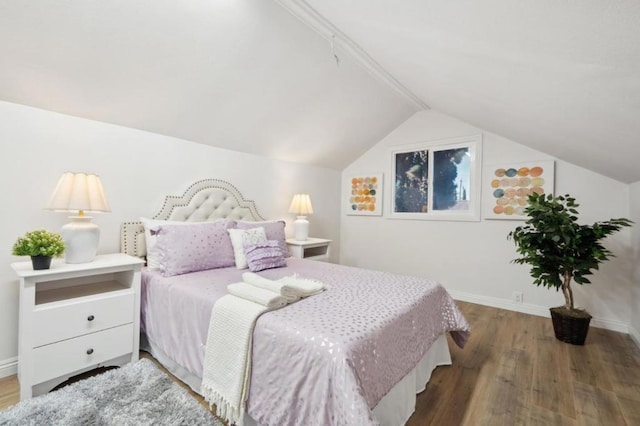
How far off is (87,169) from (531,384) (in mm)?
3572

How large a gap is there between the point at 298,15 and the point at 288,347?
212cm

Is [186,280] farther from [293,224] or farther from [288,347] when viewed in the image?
[293,224]

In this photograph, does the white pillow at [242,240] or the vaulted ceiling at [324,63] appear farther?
the white pillow at [242,240]

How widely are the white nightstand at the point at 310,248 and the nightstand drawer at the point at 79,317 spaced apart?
1.82m

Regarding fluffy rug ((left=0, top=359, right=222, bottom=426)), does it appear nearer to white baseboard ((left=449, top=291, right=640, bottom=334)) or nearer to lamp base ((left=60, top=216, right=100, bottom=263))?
lamp base ((left=60, top=216, right=100, bottom=263))

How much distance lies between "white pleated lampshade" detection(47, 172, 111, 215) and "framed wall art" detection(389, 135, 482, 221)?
3.51 meters

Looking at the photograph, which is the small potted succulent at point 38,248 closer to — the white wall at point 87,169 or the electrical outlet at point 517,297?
the white wall at point 87,169

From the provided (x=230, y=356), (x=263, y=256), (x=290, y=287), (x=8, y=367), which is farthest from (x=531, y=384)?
(x=8, y=367)

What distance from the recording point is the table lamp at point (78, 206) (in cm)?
185

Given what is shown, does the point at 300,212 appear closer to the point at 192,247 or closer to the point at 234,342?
the point at 192,247

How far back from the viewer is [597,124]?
172 centimetres

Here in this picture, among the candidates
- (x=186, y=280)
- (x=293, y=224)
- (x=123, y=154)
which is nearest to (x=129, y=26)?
(x=123, y=154)

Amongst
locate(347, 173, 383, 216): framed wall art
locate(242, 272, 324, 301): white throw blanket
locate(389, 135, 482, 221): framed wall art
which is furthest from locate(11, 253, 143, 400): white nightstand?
locate(389, 135, 482, 221): framed wall art

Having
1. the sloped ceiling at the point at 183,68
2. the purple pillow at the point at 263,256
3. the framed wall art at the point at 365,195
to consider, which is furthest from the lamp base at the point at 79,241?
the framed wall art at the point at 365,195
